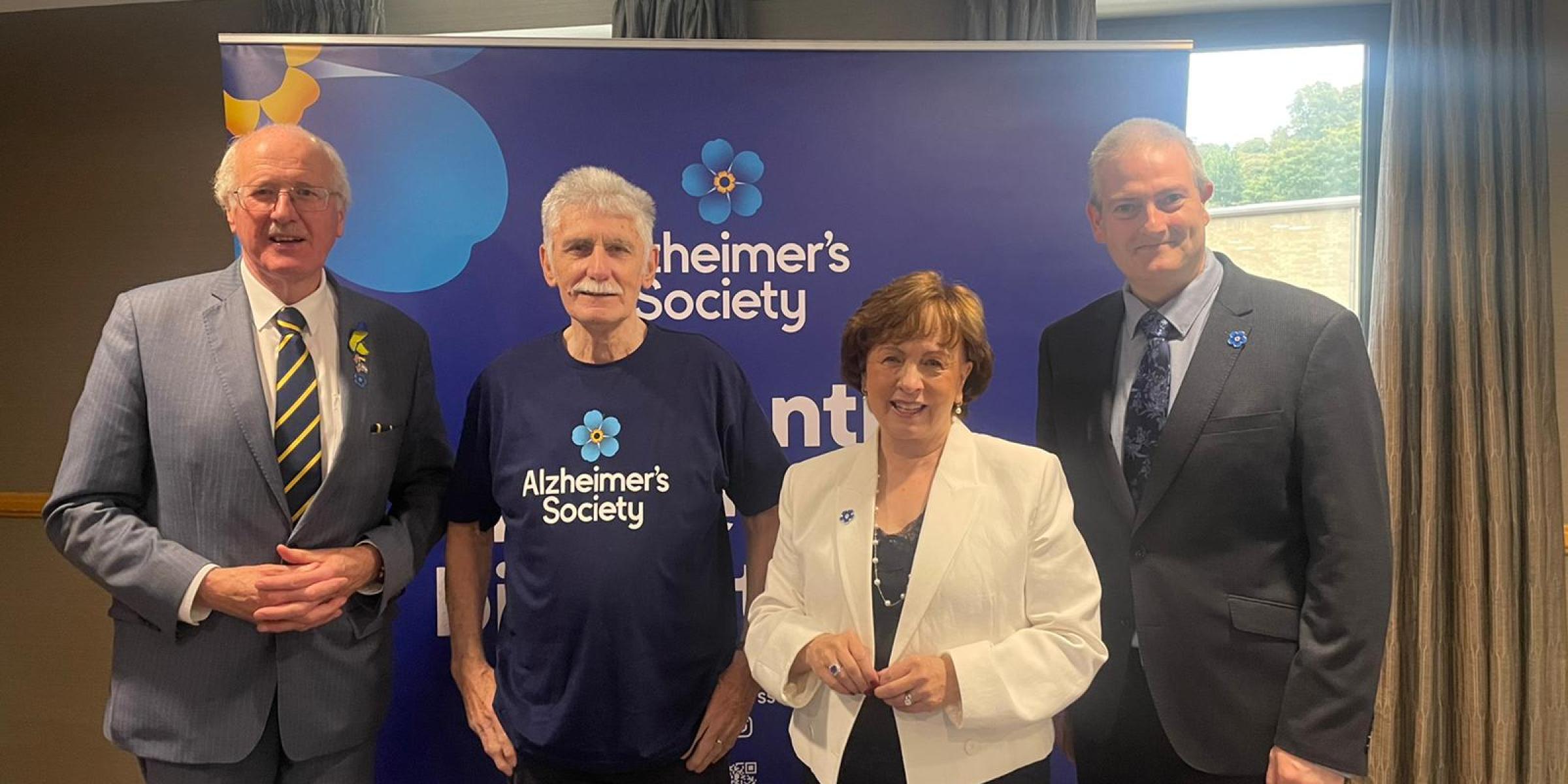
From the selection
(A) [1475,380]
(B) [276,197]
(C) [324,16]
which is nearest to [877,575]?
(B) [276,197]

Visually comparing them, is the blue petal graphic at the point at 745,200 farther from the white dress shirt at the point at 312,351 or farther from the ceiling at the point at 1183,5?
the ceiling at the point at 1183,5

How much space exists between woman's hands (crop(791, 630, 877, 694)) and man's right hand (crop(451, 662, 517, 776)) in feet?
2.24

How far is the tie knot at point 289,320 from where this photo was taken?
1794 millimetres

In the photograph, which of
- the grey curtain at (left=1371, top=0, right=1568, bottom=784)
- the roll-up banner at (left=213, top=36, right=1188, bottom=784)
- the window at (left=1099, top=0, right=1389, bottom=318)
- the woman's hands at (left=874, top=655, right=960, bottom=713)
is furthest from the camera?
the window at (left=1099, top=0, right=1389, bottom=318)

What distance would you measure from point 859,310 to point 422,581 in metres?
1.12

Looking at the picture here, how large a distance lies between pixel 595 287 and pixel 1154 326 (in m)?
1.09

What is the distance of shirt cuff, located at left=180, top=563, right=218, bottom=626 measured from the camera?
1.68 meters

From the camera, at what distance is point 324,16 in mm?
2797

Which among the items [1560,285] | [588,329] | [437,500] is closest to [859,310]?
[588,329]

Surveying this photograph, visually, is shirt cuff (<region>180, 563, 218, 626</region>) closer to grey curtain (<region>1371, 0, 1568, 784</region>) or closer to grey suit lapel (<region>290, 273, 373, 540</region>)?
grey suit lapel (<region>290, 273, 373, 540</region>)

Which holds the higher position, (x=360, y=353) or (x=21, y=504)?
(x=360, y=353)

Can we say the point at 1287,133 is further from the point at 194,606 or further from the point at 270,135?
the point at 194,606

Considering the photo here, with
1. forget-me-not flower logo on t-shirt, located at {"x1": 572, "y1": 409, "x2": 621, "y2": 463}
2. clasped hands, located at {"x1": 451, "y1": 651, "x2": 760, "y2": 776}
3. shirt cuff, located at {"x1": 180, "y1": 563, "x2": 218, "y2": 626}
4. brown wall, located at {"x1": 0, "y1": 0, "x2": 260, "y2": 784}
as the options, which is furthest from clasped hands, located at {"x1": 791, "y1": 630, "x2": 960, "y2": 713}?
brown wall, located at {"x1": 0, "y1": 0, "x2": 260, "y2": 784}

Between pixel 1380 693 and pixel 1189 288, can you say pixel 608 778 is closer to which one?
pixel 1189 288
